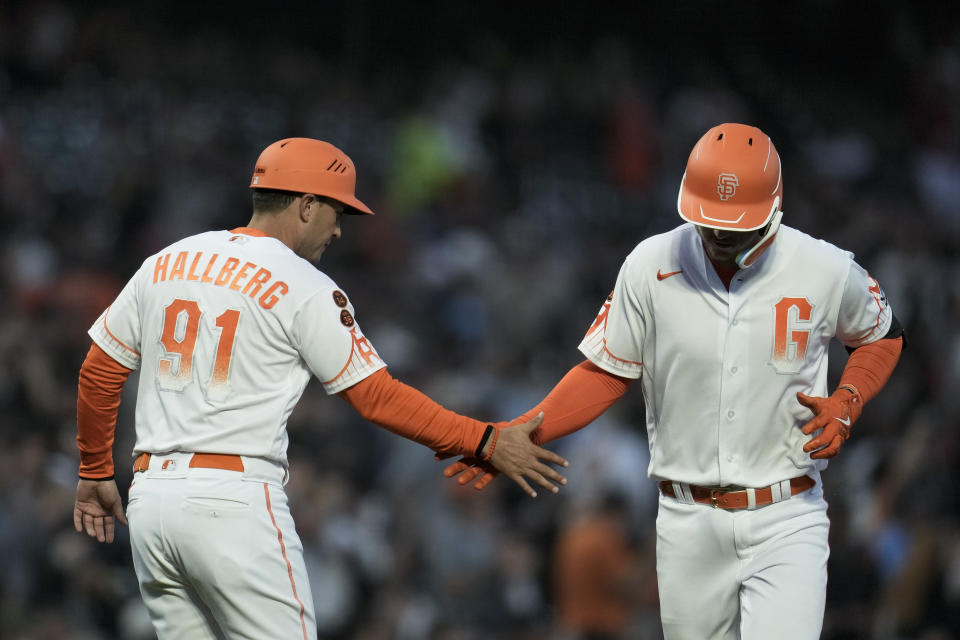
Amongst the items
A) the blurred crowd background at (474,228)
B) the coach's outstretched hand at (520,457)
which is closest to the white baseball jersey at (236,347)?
the coach's outstretched hand at (520,457)

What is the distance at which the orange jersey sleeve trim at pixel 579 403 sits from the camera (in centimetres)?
470

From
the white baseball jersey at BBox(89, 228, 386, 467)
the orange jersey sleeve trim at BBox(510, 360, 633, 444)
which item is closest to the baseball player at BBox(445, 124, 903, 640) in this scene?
the orange jersey sleeve trim at BBox(510, 360, 633, 444)

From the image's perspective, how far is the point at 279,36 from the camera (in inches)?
503

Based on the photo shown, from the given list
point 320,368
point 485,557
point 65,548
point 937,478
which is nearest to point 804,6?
point 937,478

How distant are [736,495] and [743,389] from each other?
14.2 inches

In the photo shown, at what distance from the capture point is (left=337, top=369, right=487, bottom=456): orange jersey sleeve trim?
4.21 m

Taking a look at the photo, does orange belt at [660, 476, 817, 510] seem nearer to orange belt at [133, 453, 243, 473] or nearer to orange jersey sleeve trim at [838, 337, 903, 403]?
orange jersey sleeve trim at [838, 337, 903, 403]

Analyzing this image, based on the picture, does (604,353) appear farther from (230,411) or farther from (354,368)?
(230,411)

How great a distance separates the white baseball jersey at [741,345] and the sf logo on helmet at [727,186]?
307mm

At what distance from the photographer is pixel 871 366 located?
449 centimetres

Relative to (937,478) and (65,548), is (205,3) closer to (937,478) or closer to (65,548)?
(65,548)

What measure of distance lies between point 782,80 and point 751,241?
34.1 ft

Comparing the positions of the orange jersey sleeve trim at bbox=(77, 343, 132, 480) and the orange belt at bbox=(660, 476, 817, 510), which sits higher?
the orange belt at bbox=(660, 476, 817, 510)

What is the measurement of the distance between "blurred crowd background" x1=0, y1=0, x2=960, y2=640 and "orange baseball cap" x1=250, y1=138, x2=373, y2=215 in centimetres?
373
